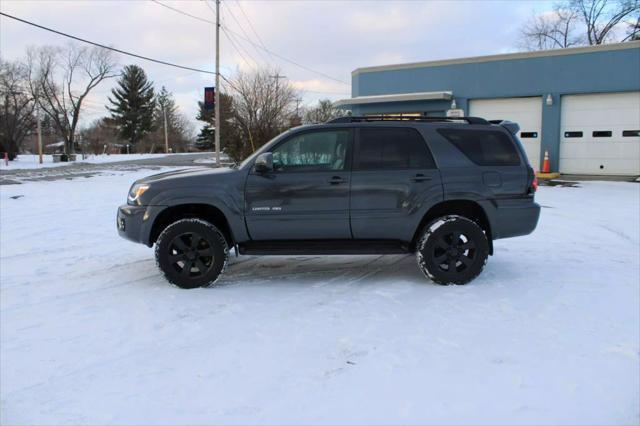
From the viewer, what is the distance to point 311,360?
3.74 m

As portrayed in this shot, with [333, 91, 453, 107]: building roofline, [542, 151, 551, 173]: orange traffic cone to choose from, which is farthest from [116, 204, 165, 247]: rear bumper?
[542, 151, 551, 173]: orange traffic cone

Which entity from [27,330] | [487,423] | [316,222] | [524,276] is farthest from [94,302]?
[524,276]

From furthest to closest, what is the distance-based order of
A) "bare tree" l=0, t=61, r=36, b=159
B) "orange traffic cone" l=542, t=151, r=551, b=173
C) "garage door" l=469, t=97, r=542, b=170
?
1. "bare tree" l=0, t=61, r=36, b=159
2. "garage door" l=469, t=97, r=542, b=170
3. "orange traffic cone" l=542, t=151, r=551, b=173

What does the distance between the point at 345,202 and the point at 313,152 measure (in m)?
0.66

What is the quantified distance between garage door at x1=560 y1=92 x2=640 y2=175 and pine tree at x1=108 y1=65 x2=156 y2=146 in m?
70.4

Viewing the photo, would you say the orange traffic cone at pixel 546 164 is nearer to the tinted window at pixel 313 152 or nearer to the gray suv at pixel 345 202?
the gray suv at pixel 345 202

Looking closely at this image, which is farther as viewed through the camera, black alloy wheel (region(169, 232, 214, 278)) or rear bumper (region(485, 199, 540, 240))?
rear bumper (region(485, 199, 540, 240))

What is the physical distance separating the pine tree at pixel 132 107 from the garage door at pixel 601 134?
231 ft

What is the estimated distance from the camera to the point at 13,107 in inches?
1889

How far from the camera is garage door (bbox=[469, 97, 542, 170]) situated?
67.1ft

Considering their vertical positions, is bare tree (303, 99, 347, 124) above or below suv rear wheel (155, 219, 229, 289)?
above

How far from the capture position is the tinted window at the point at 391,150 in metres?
5.55

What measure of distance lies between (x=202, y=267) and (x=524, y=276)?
143 inches

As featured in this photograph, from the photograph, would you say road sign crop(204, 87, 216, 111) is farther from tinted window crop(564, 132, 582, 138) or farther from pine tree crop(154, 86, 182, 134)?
pine tree crop(154, 86, 182, 134)
